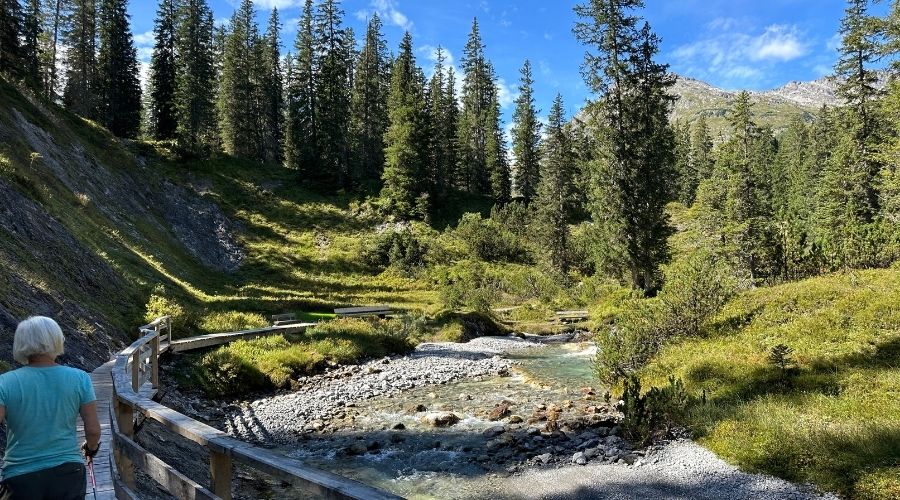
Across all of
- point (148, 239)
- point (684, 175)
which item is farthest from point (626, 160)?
point (684, 175)

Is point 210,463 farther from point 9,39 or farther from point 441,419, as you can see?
point 9,39

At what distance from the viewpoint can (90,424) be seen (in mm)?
4066

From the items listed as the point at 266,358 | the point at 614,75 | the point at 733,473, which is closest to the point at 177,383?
the point at 266,358

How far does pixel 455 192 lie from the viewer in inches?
2625

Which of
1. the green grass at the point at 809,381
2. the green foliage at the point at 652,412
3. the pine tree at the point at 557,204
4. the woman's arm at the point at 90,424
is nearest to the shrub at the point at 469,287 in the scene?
the pine tree at the point at 557,204

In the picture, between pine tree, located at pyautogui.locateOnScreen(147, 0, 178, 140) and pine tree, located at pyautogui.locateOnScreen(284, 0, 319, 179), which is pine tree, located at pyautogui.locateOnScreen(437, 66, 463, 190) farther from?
pine tree, located at pyautogui.locateOnScreen(147, 0, 178, 140)

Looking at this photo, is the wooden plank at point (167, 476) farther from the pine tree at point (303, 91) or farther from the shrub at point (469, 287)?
the pine tree at point (303, 91)

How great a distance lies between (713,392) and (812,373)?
231 cm

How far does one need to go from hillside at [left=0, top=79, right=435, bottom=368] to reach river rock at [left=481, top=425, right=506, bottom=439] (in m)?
9.78

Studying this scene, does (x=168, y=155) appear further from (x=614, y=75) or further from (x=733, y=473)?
(x=733, y=473)

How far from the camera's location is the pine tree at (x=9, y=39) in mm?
35688

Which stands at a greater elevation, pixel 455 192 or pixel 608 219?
pixel 455 192

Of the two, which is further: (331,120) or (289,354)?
(331,120)

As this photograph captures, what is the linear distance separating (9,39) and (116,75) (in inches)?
829
